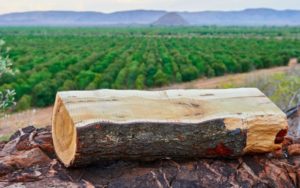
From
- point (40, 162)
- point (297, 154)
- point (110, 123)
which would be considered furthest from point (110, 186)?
point (297, 154)

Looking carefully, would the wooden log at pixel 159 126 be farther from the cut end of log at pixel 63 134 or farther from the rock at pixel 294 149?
the rock at pixel 294 149

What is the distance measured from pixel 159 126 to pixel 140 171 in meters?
0.42

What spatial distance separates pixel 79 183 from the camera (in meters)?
4.07

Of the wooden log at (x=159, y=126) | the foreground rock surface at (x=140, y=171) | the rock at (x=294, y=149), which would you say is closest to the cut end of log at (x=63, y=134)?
the wooden log at (x=159, y=126)

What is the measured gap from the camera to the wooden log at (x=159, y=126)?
4109 mm

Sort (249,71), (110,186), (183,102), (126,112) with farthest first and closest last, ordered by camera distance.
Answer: (249,71)
(183,102)
(126,112)
(110,186)

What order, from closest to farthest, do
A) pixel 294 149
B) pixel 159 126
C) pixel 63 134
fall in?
1. pixel 159 126
2. pixel 63 134
3. pixel 294 149

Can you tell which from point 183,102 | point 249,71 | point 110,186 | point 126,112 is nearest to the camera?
point 110,186

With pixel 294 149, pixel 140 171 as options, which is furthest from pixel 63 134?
pixel 294 149

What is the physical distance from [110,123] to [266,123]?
1.41 metres

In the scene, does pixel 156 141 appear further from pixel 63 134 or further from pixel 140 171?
pixel 63 134

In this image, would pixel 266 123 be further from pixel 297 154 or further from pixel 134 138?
pixel 134 138

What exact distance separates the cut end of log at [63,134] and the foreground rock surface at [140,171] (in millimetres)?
106

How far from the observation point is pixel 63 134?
A: 177 inches
